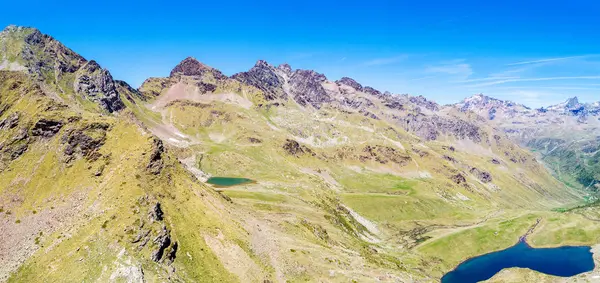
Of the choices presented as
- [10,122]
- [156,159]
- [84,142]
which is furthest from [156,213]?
[10,122]

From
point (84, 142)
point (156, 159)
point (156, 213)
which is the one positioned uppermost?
point (84, 142)

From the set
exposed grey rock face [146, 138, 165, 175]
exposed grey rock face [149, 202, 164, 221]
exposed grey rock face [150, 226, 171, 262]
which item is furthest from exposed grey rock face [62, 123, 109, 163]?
exposed grey rock face [150, 226, 171, 262]

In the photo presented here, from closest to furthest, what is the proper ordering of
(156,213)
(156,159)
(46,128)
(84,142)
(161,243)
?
(161,243) < (156,213) < (84,142) < (156,159) < (46,128)

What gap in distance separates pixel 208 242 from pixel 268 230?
102 feet

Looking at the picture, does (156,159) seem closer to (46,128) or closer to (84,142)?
(84,142)

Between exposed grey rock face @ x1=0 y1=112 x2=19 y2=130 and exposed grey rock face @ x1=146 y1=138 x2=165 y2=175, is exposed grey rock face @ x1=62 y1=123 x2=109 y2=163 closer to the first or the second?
exposed grey rock face @ x1=146 y1=138 x2=165 y2=175

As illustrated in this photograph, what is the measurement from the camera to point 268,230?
Result: 137 m

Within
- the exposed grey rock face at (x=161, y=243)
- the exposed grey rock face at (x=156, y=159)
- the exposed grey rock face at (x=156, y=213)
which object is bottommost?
the exposed grey rock face at (x=161, y=243)

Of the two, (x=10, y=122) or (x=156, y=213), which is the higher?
(x=10, y=122)

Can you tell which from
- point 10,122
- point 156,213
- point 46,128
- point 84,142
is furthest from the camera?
point 10,122

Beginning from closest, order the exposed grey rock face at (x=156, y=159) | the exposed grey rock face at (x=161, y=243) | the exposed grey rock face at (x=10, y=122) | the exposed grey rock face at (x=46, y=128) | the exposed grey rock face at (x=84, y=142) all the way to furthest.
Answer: the exposed grey rock face at (x=161, y=243)
the exposed grey rock face at (x=156, y=159)
the exposed grey rock face at (x=84, y=142)
the exposed grey rock face at (x=46, y=128)
the exposed grey rock face at (x=10, y=122)

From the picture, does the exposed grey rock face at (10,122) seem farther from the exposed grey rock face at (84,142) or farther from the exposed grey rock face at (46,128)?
the exposed grey rock face at (84,142)

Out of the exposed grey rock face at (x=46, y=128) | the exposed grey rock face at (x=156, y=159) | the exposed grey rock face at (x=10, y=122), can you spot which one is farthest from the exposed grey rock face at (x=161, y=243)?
the exposed grey rock face at (x=10, y=122)

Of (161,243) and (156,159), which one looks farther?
(156,159)
